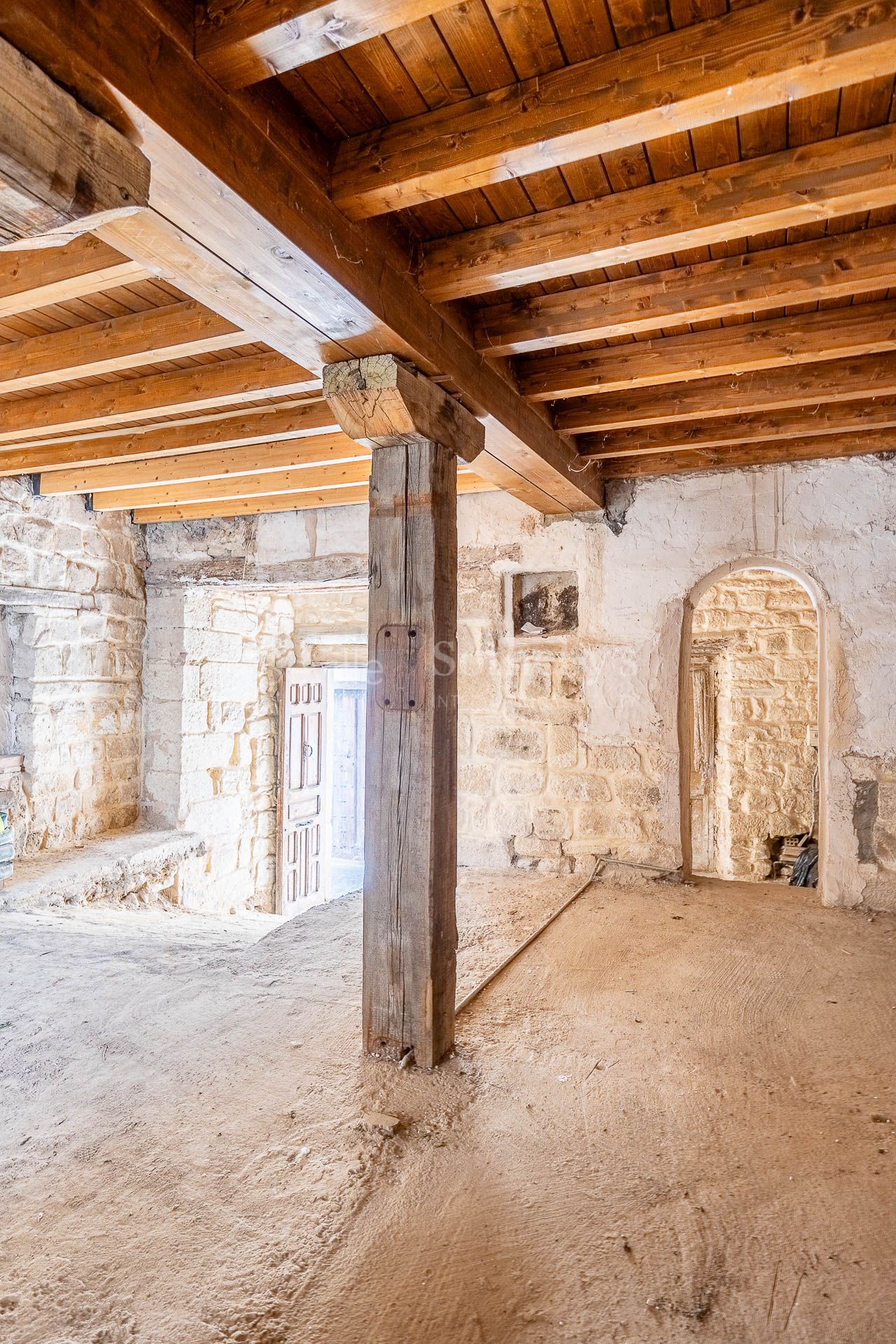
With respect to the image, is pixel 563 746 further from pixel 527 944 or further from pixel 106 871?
pixel 106 871

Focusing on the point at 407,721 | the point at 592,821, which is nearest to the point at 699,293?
the point at 407,721

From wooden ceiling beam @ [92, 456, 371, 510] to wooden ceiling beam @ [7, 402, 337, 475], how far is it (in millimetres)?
363

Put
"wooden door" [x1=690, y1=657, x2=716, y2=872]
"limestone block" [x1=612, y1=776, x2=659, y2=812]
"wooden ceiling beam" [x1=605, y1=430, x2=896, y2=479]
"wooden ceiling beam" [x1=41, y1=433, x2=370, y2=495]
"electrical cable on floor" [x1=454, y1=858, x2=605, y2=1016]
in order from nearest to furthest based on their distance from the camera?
"electrical cable on floor" [x1=454, y1=858, x2=605, y2=1016] → "wooden ceiling beam" [x1=605, y1=430, x2=896, y2=479] → "wooden ceiling beam" [x1=41, y1=433, x2=370, y2=495] → "limestone block" [x1=612, y1=776, x2=659, y2=812] → "wooden door" [x1=690, y1=657, x2=716, y2=872]

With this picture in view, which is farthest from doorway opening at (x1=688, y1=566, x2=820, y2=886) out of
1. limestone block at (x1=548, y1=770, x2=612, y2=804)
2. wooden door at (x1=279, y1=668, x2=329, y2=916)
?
wooden door at (x1=279, y1=668, x2=329, y2=916)

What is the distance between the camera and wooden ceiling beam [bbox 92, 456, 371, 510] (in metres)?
3.52

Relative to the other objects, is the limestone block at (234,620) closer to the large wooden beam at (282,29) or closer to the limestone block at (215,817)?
the limestone block at (215,817)

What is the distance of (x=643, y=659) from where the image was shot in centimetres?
352

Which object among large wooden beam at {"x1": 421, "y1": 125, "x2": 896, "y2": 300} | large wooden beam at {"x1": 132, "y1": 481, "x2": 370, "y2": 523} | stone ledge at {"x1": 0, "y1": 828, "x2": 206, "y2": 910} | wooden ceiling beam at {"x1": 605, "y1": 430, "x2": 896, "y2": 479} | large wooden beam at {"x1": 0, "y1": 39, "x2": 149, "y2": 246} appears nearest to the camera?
large wooden beam at {"x1": 0, "y1": 39, "x2": 149, "y2": 246}

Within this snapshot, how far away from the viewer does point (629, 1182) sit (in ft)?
4.80

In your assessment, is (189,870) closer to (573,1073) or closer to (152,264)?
(573,1073)

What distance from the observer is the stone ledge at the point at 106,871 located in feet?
11.9

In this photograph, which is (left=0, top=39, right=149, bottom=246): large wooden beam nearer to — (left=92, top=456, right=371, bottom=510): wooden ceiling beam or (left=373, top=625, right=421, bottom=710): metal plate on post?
(left=373, top=625, right=421, bottom=710): metal plate on post

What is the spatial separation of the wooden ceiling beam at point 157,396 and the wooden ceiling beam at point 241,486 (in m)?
0.64

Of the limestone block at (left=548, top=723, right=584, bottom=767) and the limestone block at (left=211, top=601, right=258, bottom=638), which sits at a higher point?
the limestone block at (left=211, top=601, right=258, bottom=638)
